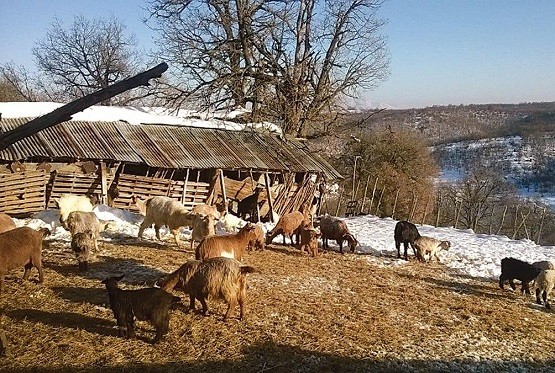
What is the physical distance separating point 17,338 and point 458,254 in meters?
13.2

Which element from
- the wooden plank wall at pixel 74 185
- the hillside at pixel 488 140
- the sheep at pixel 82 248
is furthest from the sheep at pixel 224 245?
the hillside at pixel 488 140

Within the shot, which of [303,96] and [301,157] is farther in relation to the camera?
[303,96]

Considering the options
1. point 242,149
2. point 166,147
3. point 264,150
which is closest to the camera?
point 166,147

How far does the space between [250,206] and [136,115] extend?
729cm

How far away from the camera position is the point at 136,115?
76.4ft

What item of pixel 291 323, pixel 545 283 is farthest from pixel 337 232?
pixel 291 323

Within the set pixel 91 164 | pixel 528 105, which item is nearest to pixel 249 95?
pixel 91 164

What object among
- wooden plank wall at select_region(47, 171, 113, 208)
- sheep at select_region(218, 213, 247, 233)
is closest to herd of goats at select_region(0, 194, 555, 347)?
sheep at select_region(218, 213, 247, 233)

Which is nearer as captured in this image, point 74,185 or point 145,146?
point 74,185

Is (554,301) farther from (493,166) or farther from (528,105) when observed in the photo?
(528,105)

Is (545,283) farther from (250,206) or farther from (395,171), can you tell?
(395,171)

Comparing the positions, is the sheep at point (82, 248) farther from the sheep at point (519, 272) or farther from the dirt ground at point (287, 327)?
the sheep at point (519, 272)

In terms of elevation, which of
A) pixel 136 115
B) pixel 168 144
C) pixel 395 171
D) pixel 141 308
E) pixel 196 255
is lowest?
pixel 141 308

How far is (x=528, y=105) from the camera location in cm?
13475
